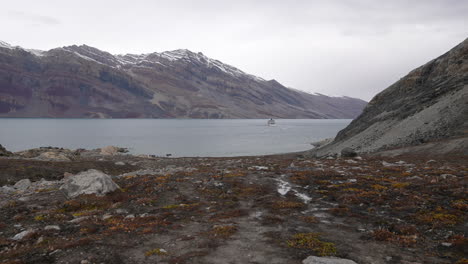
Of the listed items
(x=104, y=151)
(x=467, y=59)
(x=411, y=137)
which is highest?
(x=467, y=59)

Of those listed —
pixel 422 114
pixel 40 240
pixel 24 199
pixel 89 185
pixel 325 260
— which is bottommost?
pixel 24 199

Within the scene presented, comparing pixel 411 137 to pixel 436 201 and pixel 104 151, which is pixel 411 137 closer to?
pixel 436 201

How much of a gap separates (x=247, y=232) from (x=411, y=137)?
44.6m

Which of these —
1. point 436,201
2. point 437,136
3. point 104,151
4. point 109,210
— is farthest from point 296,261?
point 104,151

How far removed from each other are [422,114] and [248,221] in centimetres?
4891

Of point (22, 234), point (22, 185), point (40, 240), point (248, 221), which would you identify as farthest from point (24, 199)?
point (248, 221)

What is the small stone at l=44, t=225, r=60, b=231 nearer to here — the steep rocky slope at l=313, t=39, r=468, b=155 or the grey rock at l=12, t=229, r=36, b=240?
the grey rock at l=12, t=229, r=36, b=240

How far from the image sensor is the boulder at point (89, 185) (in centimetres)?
2170

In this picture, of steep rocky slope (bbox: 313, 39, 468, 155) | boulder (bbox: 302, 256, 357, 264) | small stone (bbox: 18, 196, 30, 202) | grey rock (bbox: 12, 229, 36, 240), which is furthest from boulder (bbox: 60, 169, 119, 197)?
steep rocky slope (bbox: 313, 39, 468, 155)

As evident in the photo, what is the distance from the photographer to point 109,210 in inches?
728

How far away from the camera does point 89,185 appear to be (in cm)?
2212

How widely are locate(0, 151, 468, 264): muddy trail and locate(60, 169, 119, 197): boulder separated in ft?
2.26

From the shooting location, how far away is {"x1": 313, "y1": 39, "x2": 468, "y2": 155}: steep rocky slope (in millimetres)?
44188

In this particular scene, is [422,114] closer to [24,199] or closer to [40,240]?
[40,240]
